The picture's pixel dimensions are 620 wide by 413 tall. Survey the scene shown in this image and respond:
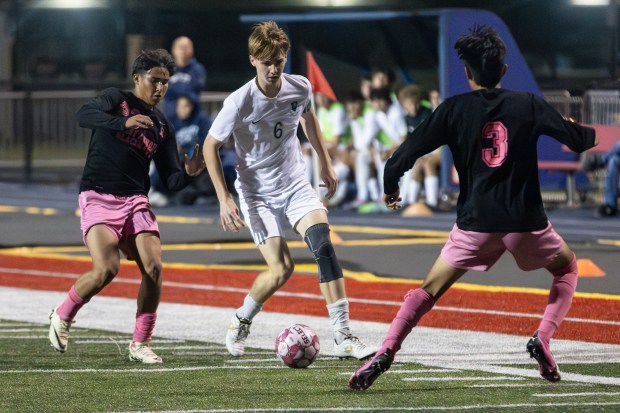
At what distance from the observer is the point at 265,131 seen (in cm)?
1005

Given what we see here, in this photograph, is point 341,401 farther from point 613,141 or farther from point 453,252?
point 613,141

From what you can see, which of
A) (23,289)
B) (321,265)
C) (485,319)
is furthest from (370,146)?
(321,265)


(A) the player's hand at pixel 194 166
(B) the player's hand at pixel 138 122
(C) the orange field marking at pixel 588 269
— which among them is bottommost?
(C) the orange field marking at pixel 588 269

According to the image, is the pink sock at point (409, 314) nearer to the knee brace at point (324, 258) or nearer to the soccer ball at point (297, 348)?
the soccer ball at point (297, 348)

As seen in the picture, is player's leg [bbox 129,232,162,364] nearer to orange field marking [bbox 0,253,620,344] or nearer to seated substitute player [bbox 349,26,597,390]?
seated substitute player [bbox 349,26,597,390]

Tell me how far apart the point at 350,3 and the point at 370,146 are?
15.3m

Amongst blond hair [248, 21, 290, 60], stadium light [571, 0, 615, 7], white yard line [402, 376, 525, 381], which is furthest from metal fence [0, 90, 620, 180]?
white yard line [402, 376, 525, 381]

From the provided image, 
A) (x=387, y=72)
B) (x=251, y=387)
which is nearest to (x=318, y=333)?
(x=251, y=387)

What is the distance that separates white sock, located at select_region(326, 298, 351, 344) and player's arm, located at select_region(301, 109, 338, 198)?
2.51 feet

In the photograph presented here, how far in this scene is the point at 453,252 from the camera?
27.9ft

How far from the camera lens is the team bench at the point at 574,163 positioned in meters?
21.8

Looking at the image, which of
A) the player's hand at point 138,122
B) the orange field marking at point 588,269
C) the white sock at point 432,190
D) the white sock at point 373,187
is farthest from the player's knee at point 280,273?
the white sock at point 373,187

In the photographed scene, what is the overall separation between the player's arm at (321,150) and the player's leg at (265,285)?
1.57 ft

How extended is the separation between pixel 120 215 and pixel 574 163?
529 inches
